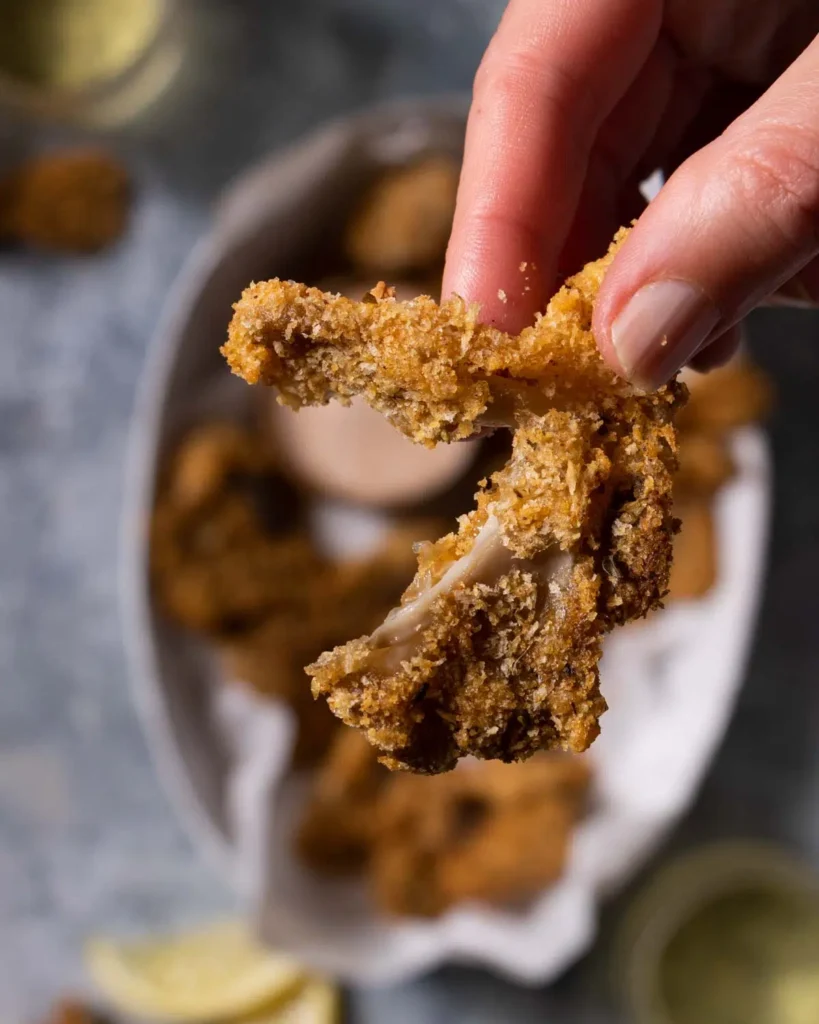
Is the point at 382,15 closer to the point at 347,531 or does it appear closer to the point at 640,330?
the point at 347,531

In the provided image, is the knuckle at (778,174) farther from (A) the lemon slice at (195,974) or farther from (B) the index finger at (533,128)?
(A) the lemon slice at (195,974)

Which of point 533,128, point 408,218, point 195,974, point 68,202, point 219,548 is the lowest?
point 195,974

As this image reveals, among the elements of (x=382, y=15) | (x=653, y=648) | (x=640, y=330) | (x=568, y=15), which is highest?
(x=382, y=15)

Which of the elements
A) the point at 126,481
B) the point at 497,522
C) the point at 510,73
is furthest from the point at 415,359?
the point at 126,481

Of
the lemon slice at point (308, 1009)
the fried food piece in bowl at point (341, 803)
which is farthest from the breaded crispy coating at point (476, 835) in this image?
the lemon slice at point (308, 1009)

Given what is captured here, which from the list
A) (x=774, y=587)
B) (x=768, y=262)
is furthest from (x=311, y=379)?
(x=774, y=587)

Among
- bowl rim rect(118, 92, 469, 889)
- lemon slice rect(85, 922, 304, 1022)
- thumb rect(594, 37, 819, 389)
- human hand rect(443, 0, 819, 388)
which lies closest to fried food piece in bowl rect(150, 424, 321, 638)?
bowl rim rect(118, 92, 469, 889)

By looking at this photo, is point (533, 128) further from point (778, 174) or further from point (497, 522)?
point (497, 522)
